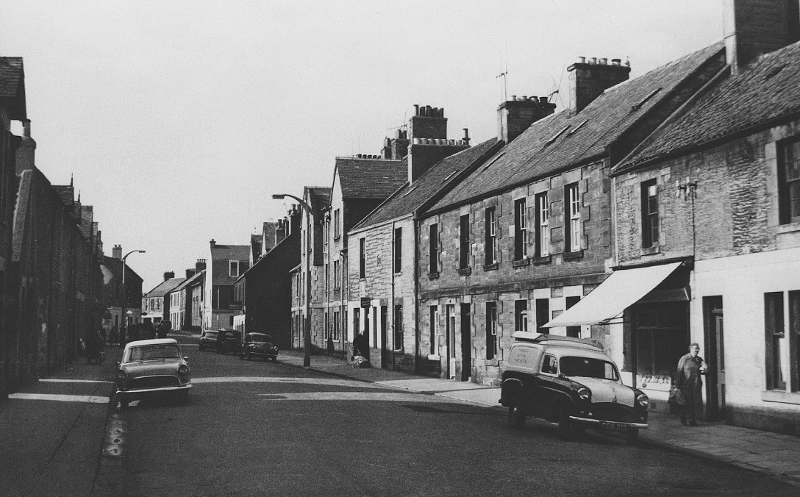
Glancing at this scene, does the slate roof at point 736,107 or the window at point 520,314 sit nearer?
the slate roof at point 736,107

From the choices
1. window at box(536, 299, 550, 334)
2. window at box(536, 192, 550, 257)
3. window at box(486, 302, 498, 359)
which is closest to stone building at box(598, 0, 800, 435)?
window at box(536, 192, 550, 257)

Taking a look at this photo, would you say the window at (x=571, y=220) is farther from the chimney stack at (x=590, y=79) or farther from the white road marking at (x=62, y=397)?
the white road marking at (x=62, y=397)

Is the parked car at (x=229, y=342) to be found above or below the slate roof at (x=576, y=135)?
below

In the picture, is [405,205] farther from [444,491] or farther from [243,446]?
[444,491]

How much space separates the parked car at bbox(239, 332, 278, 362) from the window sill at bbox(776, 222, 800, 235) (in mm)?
34250

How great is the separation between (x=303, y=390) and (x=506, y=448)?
1168 centimetres

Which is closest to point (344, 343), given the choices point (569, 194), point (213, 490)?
point (569, 194)

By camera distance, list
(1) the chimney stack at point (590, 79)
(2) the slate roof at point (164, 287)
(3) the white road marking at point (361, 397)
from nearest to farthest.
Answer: (3) the white road marking at point (361, 397) → (1) the chimney stack at point (590, 79) → (2) the slate roof at point (164, 287)

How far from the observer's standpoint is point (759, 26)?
21516 millimetres

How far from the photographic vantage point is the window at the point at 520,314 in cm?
2550

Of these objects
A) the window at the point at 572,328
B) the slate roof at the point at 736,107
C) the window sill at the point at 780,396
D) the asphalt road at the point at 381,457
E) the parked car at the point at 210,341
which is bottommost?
the parked car at the point at 210,341

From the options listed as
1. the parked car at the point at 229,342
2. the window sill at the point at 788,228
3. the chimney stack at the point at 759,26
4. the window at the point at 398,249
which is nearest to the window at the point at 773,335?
the window sill at the point at 788,228

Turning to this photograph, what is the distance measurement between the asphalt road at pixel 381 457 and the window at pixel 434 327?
1251cm

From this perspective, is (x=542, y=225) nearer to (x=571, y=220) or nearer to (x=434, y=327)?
(x=571, y=220)
